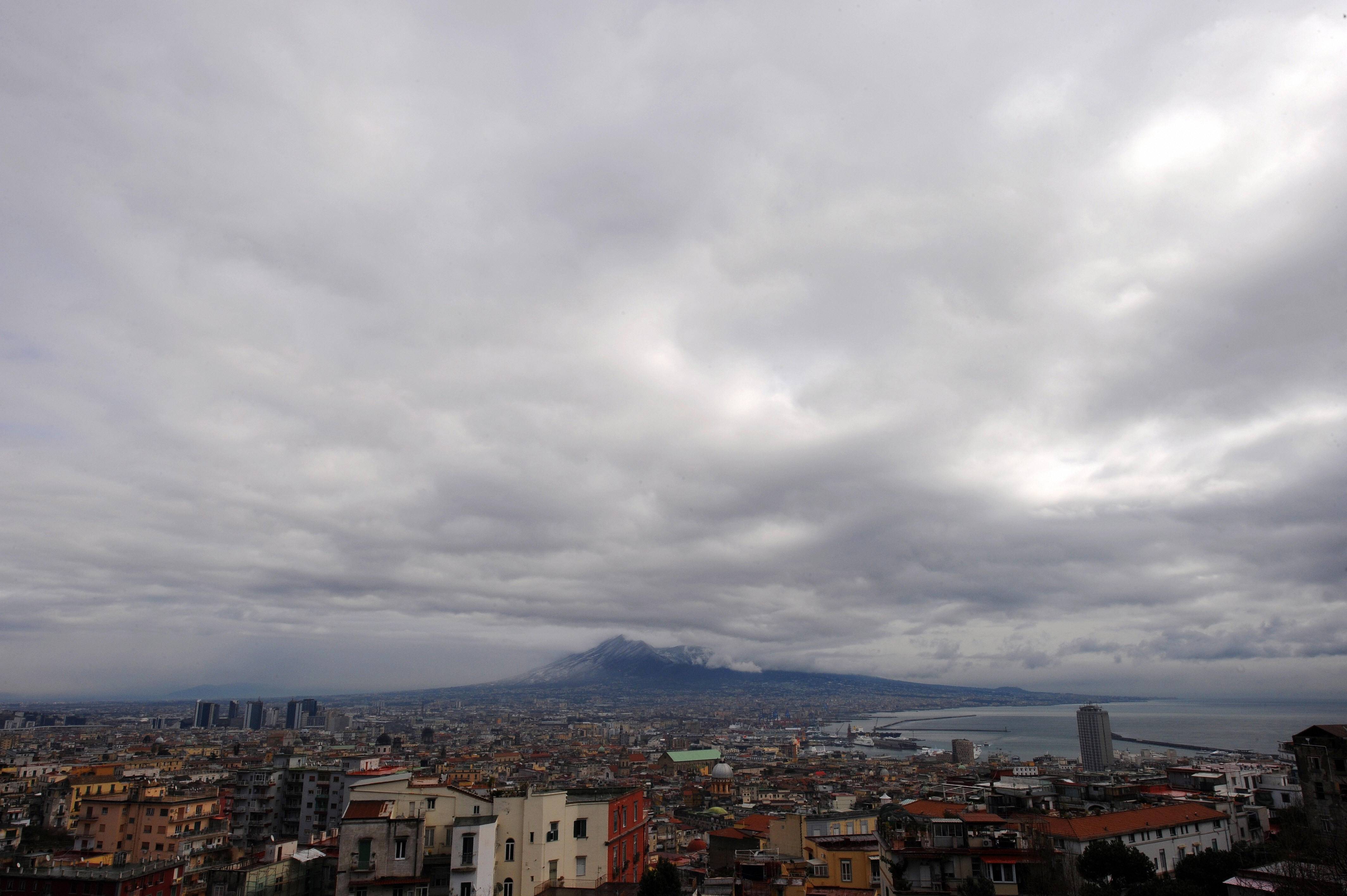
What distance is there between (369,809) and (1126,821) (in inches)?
1276

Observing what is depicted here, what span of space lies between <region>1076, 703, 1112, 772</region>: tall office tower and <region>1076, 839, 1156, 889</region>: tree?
4534 inches

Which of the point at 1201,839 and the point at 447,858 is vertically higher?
the point at 447,858

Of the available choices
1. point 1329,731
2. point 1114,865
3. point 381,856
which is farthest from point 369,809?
point 1329,731

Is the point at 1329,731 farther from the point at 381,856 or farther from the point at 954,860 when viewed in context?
the point at 381,856

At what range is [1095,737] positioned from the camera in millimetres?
135375

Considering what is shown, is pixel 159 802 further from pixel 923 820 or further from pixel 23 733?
pixel 23 733

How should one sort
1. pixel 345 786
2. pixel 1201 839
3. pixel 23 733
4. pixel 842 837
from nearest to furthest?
pixel 842 837 < pixel 1201 839 < pixel 345 786 < pixel 23 733

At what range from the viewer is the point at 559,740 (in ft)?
628

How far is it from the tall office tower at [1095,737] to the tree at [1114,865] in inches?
4534

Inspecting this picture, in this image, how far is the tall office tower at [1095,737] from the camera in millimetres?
133500

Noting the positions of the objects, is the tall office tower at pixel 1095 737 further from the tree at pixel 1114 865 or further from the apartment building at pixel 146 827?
the apartment building at pixel 146 827

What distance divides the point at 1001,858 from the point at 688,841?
36.4 meters

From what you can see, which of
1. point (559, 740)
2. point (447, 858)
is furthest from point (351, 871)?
point (559, 740)

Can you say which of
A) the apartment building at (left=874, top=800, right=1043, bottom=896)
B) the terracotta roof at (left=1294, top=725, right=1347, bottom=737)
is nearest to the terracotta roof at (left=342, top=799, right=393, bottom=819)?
the apartment building at (left=874, top=800, right=1043, bottom=896)
